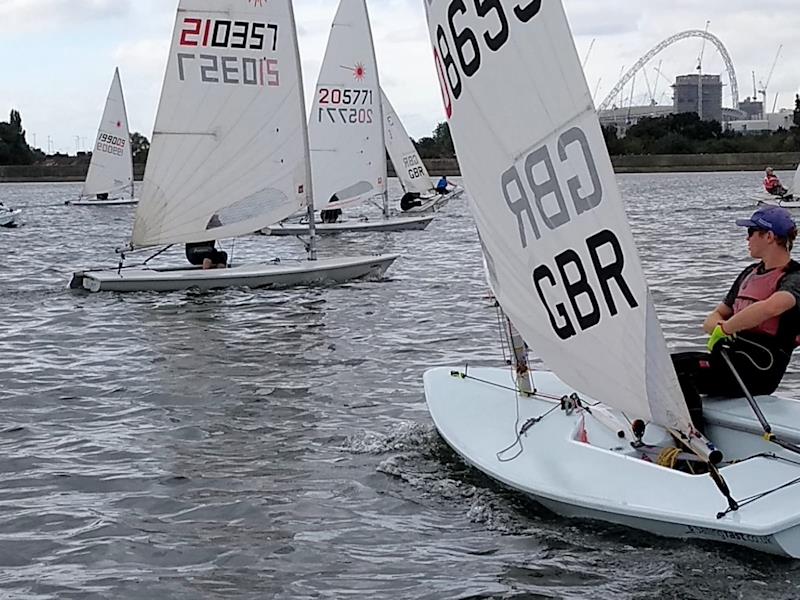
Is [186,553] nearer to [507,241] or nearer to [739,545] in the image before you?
[507,241]

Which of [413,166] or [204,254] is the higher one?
[413,166]

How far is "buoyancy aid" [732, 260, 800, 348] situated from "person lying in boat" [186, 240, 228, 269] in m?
9.04

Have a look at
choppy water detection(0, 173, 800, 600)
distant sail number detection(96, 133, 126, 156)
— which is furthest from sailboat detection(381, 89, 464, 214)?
choppy water detection(0, 173, 800, 600)

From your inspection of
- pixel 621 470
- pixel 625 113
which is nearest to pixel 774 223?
pixel 621 470

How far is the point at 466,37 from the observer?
4949mm

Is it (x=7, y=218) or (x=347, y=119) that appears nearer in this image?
(x=347, y=119)

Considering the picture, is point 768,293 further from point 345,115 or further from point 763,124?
point 763,124

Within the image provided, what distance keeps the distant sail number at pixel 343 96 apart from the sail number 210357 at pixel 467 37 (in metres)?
17.1

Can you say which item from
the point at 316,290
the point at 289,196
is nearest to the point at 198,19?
the point at 289,196

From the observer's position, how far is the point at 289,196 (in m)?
14.0

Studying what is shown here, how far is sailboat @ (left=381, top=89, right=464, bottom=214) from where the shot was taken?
92.7ft

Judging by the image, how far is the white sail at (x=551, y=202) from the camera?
443 cm

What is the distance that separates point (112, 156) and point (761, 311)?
36.0 meters

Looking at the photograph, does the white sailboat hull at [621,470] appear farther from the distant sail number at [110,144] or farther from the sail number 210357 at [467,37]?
the distant sail number at [110,144]
